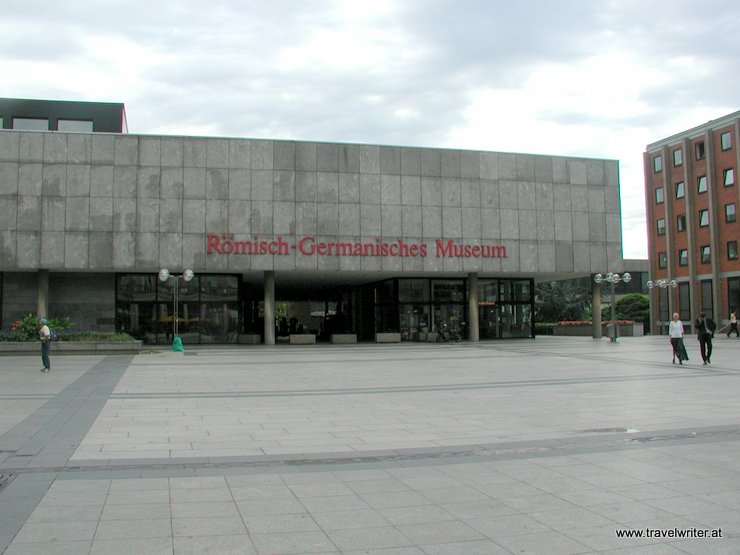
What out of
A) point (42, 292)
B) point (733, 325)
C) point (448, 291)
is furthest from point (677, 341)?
point (42, 292)

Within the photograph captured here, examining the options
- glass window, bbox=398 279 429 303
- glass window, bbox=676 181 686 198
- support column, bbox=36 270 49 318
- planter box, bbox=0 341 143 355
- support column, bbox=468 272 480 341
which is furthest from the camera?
glass window, bbox=676 181 686 198

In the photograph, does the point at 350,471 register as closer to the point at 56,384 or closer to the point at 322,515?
the point at 322,515

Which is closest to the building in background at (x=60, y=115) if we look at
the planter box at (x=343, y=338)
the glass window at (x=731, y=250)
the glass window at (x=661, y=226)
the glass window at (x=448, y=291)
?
the planter box at (x=343, y=338)

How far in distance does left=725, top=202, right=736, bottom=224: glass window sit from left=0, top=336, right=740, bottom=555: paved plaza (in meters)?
46.4

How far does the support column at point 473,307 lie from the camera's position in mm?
39062

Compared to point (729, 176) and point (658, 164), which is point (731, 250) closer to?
point (729, 176)

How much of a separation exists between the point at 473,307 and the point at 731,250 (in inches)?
1165

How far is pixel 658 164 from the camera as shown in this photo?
65625 millimetres

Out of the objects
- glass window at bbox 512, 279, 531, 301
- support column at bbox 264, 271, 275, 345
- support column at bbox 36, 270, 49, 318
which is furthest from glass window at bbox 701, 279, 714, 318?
support column at bbox 36, 270, 49, 318

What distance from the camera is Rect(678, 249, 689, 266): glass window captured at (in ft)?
204

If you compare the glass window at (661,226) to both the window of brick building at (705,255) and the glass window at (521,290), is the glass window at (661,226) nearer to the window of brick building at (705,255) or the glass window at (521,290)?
the window of brick building at (705,255)

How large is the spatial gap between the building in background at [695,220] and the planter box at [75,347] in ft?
154

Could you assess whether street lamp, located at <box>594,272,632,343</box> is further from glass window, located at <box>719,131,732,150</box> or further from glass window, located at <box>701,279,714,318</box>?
glass window, located at <box>719,131,732,150</box>

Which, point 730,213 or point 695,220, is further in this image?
point 695,220
